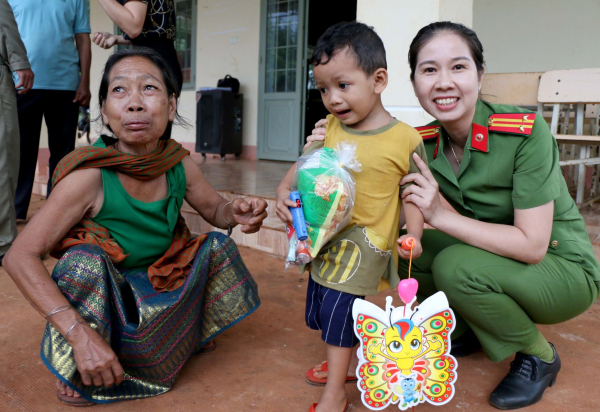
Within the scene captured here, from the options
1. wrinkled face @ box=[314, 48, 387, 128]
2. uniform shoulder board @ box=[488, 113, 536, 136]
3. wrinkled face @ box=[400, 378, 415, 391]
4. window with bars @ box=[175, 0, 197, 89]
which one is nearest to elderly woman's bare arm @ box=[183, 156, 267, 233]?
wrinkled face @ box=[314, 48, 387, 128]

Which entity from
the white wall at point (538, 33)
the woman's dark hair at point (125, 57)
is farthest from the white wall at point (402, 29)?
the white wall at point (538, 33)

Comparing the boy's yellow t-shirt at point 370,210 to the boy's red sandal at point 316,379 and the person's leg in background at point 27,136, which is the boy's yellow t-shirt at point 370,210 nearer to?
the boy's red sandal at point 316,379

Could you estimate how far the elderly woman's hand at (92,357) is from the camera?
4.42ft

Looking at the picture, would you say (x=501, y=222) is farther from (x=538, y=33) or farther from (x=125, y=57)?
(x=538, y=33)

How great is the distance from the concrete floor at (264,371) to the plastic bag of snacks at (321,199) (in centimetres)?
51

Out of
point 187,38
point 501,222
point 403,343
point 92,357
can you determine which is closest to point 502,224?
point 501,222

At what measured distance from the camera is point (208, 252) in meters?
1.71

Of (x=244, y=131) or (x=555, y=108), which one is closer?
(x=555, y=108)

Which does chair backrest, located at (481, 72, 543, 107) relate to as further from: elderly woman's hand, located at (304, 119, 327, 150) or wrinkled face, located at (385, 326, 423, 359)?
wrinkled face, located at (385, 326, 423, 359)

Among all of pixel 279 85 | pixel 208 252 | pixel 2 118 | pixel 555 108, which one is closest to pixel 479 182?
pixel 208 252

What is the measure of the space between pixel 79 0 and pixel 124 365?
301cm

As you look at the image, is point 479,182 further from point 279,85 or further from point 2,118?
point 279,85

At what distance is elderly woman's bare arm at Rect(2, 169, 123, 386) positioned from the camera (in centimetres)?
136

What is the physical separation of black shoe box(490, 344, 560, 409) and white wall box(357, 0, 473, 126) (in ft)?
5.12
